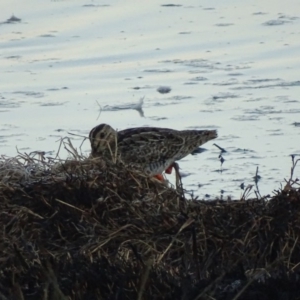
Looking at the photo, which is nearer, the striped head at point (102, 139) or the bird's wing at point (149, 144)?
the striped head at point (102, 139)

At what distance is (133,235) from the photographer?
621cm

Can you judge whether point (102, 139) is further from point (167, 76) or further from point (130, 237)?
point (167, 76)

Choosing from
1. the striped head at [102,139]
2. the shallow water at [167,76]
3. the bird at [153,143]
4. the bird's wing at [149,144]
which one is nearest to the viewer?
the striped head at [102,139]

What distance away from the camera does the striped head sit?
336 inches

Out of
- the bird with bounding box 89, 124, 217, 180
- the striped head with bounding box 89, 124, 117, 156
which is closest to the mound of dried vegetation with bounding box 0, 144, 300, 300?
the striped head with bounding box 89, 124, 117, 156

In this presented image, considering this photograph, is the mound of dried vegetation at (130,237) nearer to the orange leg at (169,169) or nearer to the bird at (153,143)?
the bird at (153,143)

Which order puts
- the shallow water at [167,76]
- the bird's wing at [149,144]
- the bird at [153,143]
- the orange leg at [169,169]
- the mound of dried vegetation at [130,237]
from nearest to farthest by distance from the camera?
the mound of dried vegetation at [130,237]
the bird at [153,143]
the bird's wing at [149,144]
the orange leg at [169,169]
the shallow water at [167,76]

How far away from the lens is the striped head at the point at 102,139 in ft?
28.0

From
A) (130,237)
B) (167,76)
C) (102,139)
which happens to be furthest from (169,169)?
(130,237)

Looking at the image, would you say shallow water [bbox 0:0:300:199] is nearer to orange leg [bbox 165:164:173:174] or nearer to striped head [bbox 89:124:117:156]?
orange leg [bbox 165:164:173:174]

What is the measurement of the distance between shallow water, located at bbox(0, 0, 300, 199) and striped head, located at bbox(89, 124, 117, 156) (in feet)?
2.20

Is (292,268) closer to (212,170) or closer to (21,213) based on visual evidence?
(21,213)

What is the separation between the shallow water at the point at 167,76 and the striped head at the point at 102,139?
0.67m

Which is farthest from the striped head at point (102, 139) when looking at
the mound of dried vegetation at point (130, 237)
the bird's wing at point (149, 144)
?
the mound of dried vegetation at point (130, 237)
